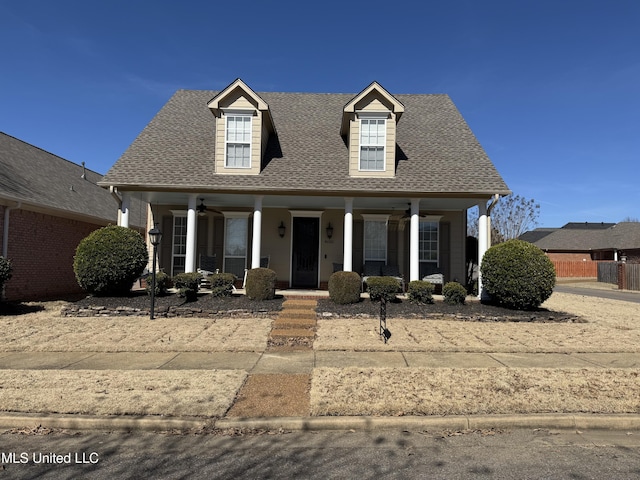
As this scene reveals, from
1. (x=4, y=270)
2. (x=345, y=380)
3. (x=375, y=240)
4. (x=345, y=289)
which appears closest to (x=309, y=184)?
(x=345, y=289)

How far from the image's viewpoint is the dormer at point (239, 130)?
1294cm

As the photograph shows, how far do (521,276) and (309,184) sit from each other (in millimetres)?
6441

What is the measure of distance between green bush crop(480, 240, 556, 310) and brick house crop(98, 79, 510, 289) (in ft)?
4.57

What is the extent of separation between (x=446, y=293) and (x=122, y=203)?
10.1 metres

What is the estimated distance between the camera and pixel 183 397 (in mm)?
4871

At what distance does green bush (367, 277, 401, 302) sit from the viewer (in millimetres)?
11164

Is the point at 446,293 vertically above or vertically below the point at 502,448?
above

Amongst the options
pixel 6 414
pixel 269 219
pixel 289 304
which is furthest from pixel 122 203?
pixel 6 414

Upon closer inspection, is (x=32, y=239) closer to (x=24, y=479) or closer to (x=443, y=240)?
(x=24, y=479)

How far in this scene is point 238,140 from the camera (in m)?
13.1

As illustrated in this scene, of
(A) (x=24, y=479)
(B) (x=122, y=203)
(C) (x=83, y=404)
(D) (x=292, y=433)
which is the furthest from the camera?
(B) (x=122, y=203)

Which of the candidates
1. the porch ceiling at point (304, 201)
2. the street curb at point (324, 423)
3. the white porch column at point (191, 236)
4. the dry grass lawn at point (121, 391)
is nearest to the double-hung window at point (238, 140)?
the porch ceiling at point (304, 201)

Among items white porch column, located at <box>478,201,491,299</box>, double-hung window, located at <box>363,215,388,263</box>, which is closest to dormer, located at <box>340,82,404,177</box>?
double-hung window, located at <box>363,215,388,263</box>

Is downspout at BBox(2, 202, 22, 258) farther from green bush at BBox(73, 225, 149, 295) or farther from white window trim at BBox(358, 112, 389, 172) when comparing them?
white window trim at BBox(358, 112, 389, 172)
